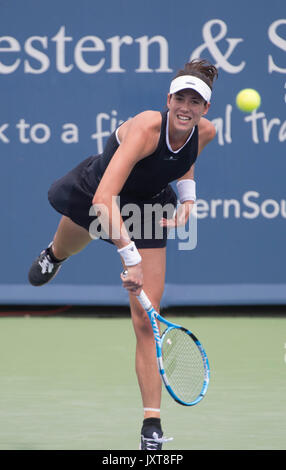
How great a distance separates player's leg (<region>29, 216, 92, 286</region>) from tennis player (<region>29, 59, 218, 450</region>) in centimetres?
32

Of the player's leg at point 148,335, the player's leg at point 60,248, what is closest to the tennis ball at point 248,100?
the player's leg at point 60,248

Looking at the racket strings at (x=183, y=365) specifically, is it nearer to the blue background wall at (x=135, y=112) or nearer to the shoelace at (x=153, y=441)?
the shoelace at (x=153, y=441)

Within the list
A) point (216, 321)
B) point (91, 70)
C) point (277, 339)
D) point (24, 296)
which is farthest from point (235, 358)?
point (91, 70)

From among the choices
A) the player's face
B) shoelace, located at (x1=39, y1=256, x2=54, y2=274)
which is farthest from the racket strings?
shoelace, located at (x1=39, y1=256, x2=54, y2=274)

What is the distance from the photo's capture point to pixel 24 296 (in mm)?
7559

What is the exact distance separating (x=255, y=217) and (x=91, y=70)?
1650mm

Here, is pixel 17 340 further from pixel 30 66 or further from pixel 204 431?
pixel 204 431

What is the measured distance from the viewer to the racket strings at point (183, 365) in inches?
152

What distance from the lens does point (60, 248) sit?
5.10 metres

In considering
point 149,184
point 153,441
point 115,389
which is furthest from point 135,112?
point 153,441

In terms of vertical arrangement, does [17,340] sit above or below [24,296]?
below

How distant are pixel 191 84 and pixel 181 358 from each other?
1.08m

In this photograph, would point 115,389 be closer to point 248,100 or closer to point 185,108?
point 185,108

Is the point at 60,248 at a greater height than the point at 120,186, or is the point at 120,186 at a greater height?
the point at 60,248
